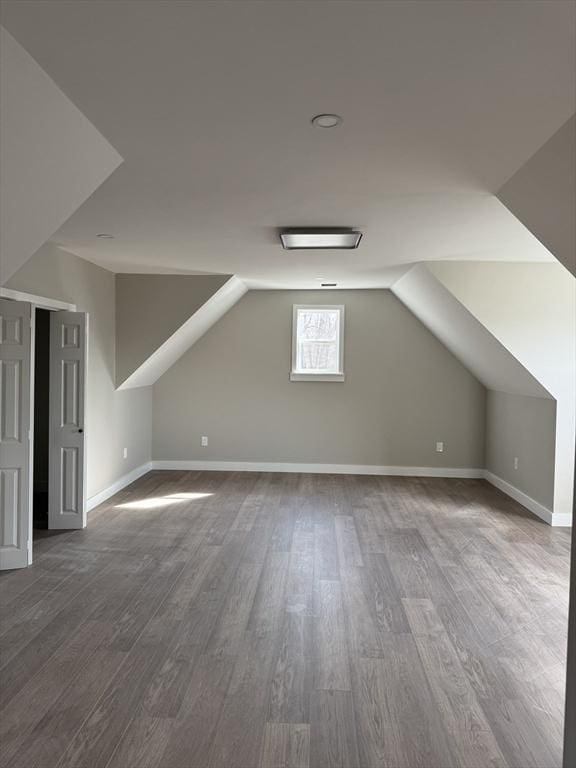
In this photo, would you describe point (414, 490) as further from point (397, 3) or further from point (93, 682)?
point (397, 3)

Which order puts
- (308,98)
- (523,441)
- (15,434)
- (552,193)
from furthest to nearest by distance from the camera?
(523,441) → (15,434) → (552,193) → (308,98)

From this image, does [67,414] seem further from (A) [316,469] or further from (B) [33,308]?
(A) [316,469]

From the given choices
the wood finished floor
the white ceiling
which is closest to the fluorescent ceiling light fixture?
the white ceiling

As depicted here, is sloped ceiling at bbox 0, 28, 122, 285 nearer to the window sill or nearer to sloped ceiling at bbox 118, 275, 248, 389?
sloped ceiling at bbox 118, 275, 248, 389

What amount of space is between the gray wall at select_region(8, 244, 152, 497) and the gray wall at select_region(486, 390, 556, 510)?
453 centimetres

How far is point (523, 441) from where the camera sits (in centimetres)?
624

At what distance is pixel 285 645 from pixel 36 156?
2.65m

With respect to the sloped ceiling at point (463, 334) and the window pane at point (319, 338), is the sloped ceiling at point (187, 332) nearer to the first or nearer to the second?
the window pane at point (319, 338)

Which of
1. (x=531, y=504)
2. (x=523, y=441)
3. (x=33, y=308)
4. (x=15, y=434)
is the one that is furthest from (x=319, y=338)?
(x=15, y=434)

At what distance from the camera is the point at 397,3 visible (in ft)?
4.98

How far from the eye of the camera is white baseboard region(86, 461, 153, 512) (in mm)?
5817

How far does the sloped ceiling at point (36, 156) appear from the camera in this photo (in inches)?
75.0

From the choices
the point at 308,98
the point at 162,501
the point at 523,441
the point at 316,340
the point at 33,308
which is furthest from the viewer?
the point at 316,340

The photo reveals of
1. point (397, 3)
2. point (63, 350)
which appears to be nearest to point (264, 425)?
point (63, 350)
